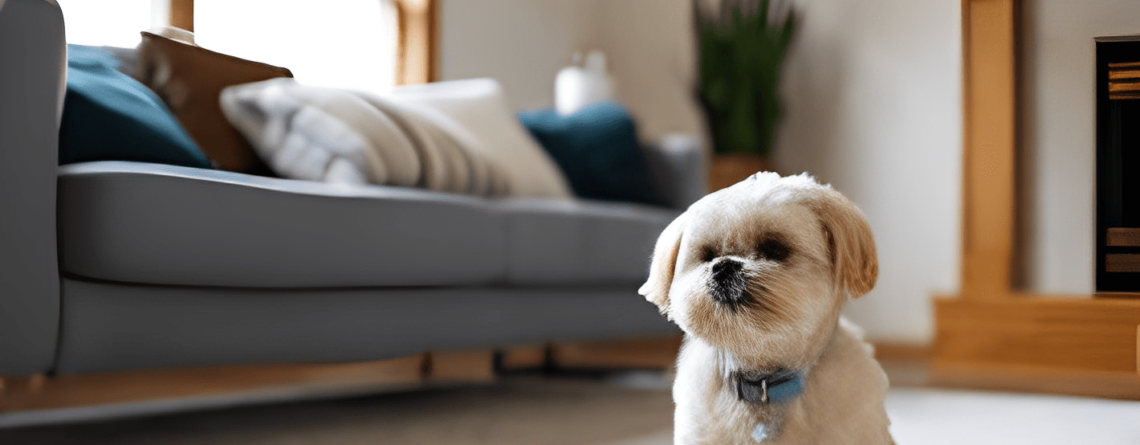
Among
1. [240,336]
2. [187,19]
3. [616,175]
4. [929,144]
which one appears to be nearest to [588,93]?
[616,175]

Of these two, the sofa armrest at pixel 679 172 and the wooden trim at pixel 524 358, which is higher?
the sofa armrest at pixel 679 172

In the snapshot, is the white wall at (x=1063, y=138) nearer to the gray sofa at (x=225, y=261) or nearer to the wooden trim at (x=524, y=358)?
the gray sofa at (x=225, y=261)

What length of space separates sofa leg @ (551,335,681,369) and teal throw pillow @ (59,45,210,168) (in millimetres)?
1624

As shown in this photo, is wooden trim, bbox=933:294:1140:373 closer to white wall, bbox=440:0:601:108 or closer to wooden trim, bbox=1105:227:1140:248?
wooden trim, bbox=1105:227:1140:248

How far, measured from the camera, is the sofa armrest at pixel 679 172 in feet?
8.46

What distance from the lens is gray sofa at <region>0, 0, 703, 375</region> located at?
114 cm

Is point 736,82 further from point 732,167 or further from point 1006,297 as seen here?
point 1006,297

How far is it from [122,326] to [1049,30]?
1.19m

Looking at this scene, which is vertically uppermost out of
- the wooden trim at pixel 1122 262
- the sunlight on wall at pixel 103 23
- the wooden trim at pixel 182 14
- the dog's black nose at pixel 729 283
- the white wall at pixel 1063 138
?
the wooden trim at pixel 182 14

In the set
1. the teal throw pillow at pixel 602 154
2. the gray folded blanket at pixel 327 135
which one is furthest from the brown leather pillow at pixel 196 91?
the teal throw pillow at pixel 602 154

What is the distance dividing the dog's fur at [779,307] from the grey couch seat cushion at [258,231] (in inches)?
28.7

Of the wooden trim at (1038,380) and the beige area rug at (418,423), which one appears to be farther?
the beige area rug at (418,423)

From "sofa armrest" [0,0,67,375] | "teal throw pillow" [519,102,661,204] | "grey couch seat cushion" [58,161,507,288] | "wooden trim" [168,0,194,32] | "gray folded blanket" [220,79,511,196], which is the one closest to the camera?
"sofa armrest" [0,0,67,375]

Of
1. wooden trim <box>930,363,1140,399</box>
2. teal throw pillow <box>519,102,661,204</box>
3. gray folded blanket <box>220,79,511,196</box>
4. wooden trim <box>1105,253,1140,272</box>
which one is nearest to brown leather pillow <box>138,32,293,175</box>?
gray folded blanket <box>220,79,511,196</box>
